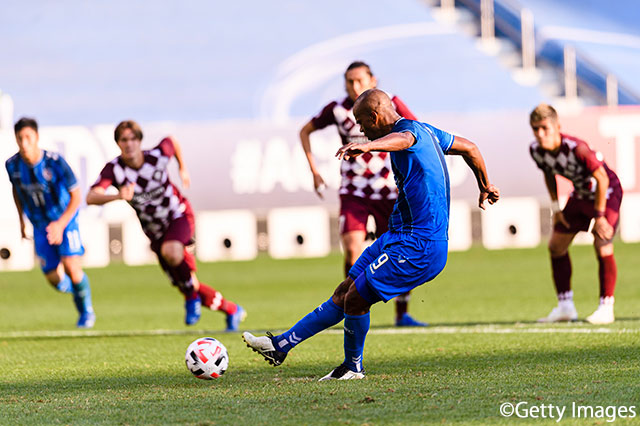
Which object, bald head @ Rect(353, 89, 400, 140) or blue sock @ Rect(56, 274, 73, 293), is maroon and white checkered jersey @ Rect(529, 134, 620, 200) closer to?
bald head @ Rect(353, 89, 400, 140)

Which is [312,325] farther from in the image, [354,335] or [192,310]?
[192,310]

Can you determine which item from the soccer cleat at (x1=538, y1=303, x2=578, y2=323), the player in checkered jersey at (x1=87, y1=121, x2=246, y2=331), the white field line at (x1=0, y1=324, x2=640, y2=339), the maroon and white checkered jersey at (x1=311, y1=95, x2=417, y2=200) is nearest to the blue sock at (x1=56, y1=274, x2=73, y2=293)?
the white field line at (x1=0, y1=324, x2=640, y2=339)

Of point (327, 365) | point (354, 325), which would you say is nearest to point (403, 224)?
point (354, 325)

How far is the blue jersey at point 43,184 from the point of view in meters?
9.44

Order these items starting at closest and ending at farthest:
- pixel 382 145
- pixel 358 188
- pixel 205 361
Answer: pixel 382 145, pixel 205 361, pixel 358 188

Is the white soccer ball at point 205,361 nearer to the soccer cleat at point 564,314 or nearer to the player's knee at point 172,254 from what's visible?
the player's knee at point 172,254

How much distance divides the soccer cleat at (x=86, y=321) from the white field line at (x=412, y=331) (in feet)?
1.02

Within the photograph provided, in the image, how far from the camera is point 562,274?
8.68 metres

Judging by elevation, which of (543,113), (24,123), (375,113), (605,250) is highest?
(24,123)

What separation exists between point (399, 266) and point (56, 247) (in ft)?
16.9

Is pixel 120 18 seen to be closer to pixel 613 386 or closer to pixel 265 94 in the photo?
pixel 265 94

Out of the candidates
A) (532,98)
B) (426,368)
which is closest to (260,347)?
(426,368)

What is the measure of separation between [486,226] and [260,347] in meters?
11.8

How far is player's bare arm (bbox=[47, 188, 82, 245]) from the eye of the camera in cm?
926
